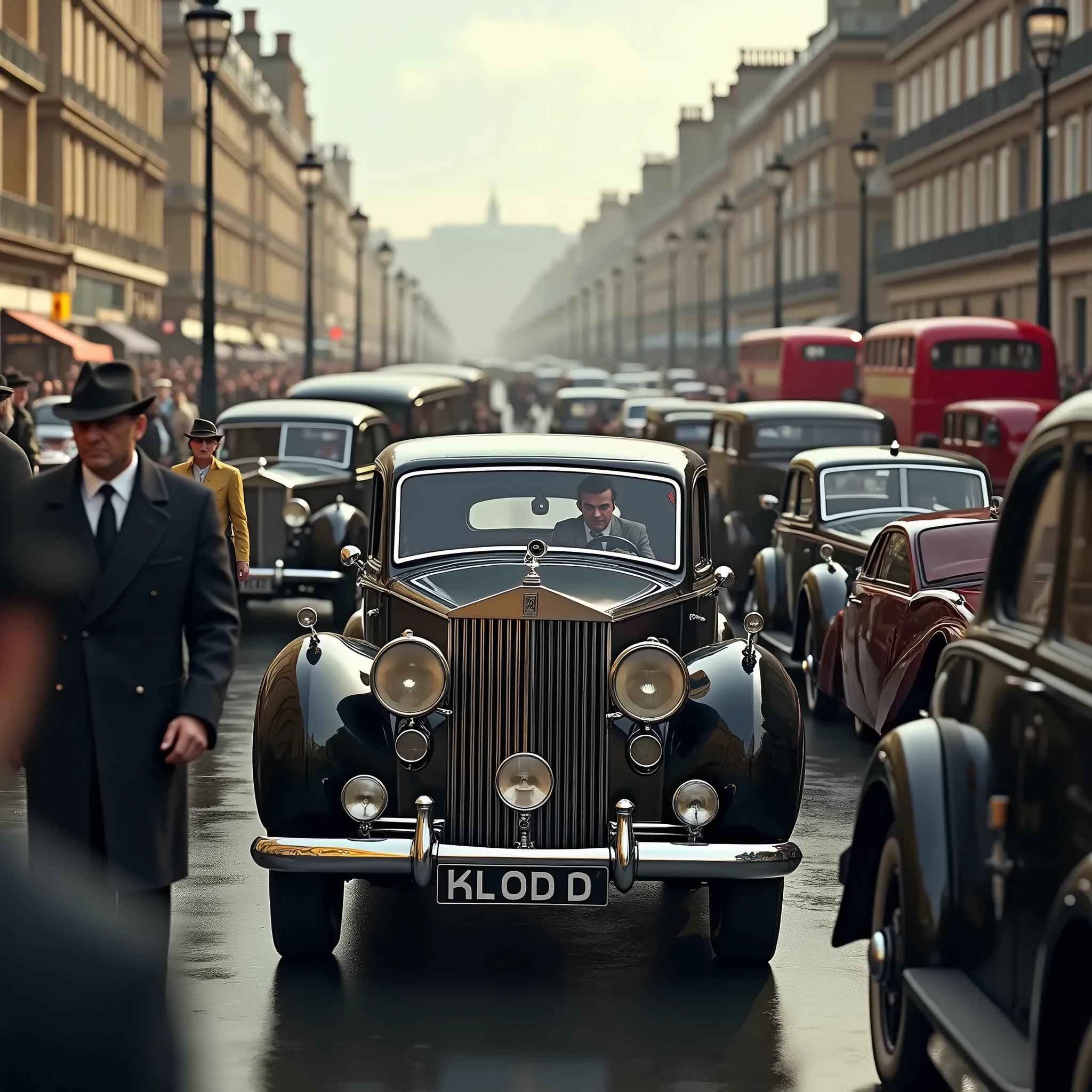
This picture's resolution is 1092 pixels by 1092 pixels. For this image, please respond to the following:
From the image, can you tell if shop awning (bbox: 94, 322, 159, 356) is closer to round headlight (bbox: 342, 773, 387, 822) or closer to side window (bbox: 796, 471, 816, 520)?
side window (bbox: 796, 471, 816, 520)

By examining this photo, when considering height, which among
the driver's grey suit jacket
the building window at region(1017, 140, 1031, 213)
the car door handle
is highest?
the building window at region(1017, 140, 1031, 213)

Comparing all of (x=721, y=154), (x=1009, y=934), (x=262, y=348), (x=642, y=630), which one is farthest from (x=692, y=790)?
(x=721, y=154)

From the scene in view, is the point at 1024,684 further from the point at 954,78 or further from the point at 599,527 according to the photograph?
the point at 954,78

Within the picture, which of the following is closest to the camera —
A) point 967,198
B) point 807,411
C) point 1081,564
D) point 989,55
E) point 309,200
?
point 1081,564

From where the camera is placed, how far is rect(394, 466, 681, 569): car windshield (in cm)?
855

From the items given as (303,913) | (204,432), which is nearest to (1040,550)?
(303,913)

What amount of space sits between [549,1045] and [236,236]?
336 feet

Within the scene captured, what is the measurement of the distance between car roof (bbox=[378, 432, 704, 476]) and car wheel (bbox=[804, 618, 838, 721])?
4.40m

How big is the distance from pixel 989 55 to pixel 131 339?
1066 inches

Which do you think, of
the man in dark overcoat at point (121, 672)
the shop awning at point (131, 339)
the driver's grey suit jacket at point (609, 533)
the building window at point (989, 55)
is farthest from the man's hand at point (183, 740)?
the shop awning at point (131, 339)

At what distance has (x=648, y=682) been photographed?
7.13 meters

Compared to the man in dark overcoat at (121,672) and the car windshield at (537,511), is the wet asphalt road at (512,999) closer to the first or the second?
the man in dark overcoat at (121,672)

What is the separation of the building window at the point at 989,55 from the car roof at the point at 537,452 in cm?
5374

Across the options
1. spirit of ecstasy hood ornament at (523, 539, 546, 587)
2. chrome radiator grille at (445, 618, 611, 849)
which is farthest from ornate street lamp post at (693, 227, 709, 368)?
chrome radiator grille at (445, 618, 611, 849)
